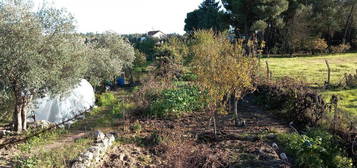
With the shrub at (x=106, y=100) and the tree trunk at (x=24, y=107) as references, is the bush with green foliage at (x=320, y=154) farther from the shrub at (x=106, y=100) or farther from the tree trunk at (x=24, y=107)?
the shrub at (x=106, y=100)

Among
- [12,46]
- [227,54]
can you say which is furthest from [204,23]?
[12,46]

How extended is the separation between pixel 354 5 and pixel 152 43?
2392 centimetres

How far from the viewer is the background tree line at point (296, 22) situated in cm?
2902

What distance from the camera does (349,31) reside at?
111 feet

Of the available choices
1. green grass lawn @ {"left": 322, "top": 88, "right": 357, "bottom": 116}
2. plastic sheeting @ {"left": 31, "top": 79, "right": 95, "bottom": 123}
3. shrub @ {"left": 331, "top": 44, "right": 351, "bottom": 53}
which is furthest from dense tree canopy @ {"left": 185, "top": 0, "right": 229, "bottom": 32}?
plastic sheeting @ {"left": 31, "top": 79, "right": 95, "bottom": 123}

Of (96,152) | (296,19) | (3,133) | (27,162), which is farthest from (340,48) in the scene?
(27,162)

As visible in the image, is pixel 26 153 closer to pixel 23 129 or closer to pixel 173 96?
pixel 23 129

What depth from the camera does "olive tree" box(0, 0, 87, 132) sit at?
7.47 meters

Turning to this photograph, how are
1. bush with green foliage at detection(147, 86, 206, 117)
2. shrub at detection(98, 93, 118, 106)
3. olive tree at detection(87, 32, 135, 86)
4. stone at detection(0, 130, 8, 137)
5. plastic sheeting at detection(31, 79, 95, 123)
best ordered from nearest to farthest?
stone at detection(0, 130, 8, 137), bush with green foliage at detection(147, 86, 206, 117), plastic sheeting at detection(31, 79, 95, 123), shrub at detection(98, 93, 118, 106), olive tree at detection(87, 32, 135, 86)

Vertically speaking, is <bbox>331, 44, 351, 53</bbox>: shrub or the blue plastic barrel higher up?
<bbox>331, 44, 351, 53</bbox>: shrub

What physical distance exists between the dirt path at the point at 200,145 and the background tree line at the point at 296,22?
21.1m

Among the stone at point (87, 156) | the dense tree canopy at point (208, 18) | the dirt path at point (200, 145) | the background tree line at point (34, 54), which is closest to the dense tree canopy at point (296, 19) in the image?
the dense tree canopy at point (208, 18)

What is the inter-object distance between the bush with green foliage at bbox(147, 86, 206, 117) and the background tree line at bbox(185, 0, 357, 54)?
62.2ft

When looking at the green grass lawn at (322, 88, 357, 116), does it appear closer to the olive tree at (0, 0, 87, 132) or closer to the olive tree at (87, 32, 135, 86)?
the olive tree at (0, 0, 87, 132)
